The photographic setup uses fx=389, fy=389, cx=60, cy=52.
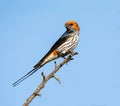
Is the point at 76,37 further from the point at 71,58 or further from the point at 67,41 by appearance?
the point at 71,58

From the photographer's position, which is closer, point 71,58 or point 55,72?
point 55,72

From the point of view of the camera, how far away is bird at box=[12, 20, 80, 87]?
8738mm

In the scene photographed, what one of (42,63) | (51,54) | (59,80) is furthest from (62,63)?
(51,54)

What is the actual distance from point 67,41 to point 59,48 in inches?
19.7

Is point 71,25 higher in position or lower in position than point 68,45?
higher

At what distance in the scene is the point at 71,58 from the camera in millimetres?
6070

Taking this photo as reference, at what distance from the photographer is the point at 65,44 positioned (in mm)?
9531

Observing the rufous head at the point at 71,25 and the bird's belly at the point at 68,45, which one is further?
the rufous head at the point at 71,25

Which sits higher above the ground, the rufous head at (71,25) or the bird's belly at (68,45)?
the rufous head at (71,25)

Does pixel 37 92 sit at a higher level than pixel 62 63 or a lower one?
lower

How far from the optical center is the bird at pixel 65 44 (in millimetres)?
8738

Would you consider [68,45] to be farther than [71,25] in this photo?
No

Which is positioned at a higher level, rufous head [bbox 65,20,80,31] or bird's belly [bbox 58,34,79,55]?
rufous head [bbox 65,20,80,31]

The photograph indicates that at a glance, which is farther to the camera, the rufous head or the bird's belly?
the rufous head
